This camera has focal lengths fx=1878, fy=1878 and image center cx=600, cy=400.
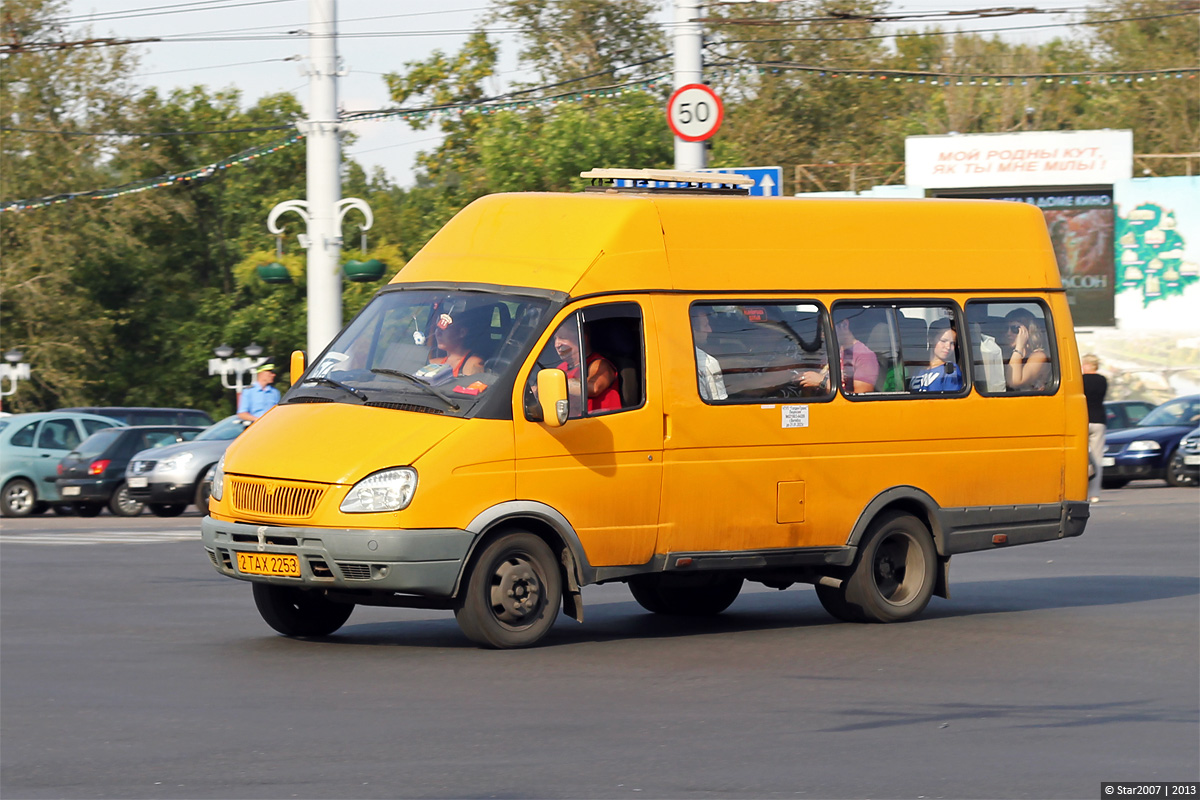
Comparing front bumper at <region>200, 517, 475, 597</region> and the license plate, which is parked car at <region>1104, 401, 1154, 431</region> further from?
the license plate

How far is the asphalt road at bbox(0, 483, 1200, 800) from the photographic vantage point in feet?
22.6

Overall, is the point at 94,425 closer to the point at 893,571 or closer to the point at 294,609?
the point at 294,609

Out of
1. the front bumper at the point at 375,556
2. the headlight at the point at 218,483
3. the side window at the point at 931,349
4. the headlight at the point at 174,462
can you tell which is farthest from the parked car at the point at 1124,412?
the front bumper at the point at 375,556

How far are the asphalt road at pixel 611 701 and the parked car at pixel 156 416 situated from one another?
52.8 feet

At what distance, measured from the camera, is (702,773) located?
6945 mm

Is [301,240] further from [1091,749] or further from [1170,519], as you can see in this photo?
[1091,749]

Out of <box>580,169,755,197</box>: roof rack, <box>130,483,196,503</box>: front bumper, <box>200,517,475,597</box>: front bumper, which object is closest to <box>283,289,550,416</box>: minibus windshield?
<box>200,517,475,597</box>: front bumper

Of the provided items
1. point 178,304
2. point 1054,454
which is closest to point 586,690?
point 1054,454

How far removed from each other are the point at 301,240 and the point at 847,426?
55.7ft

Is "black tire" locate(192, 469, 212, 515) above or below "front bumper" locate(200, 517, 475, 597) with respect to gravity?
below

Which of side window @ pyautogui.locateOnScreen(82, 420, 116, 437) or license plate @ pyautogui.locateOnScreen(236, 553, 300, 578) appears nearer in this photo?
license plate @ pyautogui.locateOnScreen(236, 553, 300, 578)

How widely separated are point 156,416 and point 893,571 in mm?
20775

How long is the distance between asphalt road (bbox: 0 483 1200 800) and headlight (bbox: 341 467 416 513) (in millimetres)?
824

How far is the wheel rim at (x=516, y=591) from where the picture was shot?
33.9 ft
